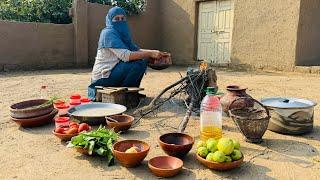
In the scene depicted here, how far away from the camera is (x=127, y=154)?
8.47ft

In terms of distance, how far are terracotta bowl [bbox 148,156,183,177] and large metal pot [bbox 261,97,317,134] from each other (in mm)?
1348

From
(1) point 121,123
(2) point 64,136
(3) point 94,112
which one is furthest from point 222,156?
(3) point 94,112

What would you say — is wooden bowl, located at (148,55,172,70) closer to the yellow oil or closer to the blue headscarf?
the blue headscarf

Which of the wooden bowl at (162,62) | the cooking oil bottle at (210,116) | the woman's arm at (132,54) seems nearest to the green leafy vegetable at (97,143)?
the cooking oil bottle at (210,116)

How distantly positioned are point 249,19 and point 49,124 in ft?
22.2

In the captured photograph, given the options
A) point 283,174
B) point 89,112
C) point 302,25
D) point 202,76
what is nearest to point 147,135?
point 89,112

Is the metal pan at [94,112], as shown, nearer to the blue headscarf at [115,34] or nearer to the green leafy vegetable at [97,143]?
the green leafy vegetable at [97,143]

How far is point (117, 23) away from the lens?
15.4 ft

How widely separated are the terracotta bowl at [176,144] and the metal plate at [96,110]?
1.01m

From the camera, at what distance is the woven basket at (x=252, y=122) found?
3.05 m

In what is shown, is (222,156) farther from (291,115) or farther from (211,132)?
(291,115)

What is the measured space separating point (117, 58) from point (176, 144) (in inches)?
86.5

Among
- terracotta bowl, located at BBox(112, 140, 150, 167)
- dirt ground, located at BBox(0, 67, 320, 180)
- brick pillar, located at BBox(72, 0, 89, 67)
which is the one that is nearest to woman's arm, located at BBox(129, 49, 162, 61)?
dirt ground, located at BBox(0, 67, 320, 180)

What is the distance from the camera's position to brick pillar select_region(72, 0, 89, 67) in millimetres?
10055
